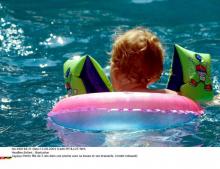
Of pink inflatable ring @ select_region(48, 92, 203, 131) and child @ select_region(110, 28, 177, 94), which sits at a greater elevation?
child @ select_region(110, 28, 177, 94)

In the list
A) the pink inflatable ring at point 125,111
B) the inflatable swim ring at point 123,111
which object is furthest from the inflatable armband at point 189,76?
the pink inflatable ring at point 125,111

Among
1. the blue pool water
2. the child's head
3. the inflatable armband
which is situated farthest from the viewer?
the inflatable armband

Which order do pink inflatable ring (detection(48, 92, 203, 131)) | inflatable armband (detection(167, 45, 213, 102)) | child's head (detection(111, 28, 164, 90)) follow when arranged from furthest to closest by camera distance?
inflatable armband (detection(167, 45, 213, 102)) → child's head (detection(111, 28, 164, 90)) → pink inflatable ring (detection(48, 92, 203, 131))

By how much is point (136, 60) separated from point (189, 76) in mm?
680

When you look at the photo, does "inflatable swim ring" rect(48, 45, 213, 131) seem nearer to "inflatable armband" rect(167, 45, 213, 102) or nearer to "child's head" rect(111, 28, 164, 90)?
"child's head" rect(111, 28, 164, 90)

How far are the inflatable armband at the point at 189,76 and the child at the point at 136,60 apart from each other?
45 centimetres

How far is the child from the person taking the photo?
440 centimetres

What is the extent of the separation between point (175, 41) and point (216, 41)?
491 mm

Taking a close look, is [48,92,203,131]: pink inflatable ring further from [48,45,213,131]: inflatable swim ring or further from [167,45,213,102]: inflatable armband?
[167,45,213,102]: inflatable armband

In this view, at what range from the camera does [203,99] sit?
4.98m

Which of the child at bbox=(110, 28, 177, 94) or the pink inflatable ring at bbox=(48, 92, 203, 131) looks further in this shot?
the child at bbox=(110, 28, 177, 94)

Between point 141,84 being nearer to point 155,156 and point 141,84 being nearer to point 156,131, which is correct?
point 156,131

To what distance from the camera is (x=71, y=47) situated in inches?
278

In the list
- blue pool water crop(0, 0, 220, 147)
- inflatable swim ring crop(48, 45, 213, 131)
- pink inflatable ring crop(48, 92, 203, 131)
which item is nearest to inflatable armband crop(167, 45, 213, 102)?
blue pool water crop(0, 0, 220, 147)
